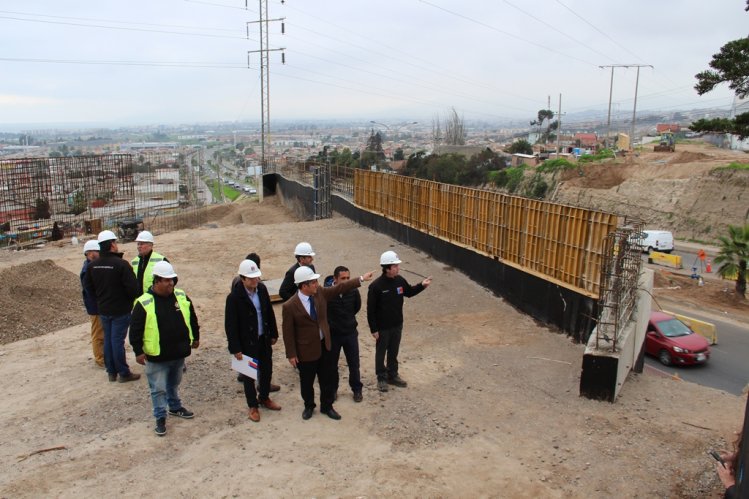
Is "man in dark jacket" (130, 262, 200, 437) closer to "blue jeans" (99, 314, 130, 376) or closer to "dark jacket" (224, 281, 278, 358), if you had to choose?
"dark jacket" (224, 281, 278, 358)

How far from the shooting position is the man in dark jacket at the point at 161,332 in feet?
17.4

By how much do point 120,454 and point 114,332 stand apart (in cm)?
187

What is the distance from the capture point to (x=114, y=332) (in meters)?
6.75

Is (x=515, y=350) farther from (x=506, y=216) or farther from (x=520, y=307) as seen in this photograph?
(x=506, y=216)

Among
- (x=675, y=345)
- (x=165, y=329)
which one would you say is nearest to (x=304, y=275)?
(x=165, y=329)

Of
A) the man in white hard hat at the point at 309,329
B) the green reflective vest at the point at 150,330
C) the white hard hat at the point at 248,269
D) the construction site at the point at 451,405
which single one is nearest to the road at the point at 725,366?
the construction site at the point at 451,405

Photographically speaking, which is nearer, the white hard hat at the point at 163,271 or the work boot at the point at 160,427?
the white hard hat at the point at 163,271

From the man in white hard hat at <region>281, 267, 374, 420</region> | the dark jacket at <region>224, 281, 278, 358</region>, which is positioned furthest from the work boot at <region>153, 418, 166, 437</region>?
the man in white hard hat at <region>281, 267, 374, 420</region>

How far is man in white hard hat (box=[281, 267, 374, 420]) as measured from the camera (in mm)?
5594

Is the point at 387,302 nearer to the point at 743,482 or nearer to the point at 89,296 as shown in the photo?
the point at 89,296

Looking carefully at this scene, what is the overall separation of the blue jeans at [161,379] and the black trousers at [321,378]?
1.21 metres

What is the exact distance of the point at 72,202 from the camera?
32.2 metres

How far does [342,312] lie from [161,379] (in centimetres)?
189

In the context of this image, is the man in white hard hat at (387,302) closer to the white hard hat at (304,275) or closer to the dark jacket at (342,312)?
the dark jacket at (342,312)
